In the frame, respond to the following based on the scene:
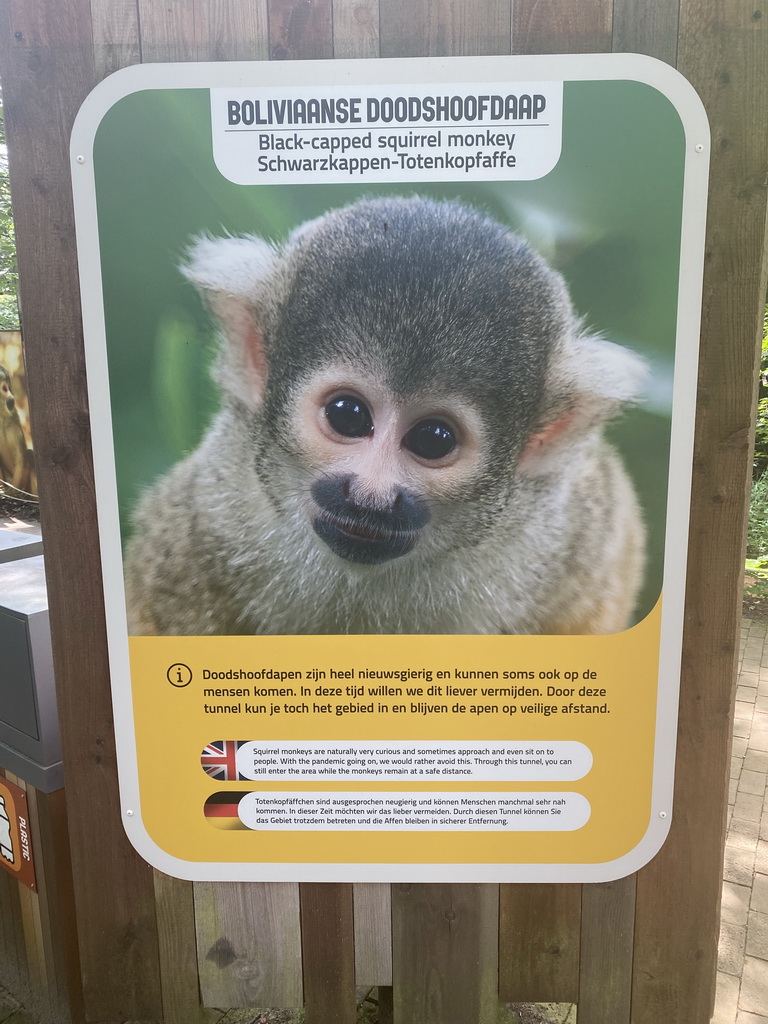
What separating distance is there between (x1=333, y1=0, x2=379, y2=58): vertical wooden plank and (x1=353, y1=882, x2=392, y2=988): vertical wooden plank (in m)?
1.78

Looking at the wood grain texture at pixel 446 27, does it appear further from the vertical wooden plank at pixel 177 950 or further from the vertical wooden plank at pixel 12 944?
the vertical wooden plank at pixel 12 944

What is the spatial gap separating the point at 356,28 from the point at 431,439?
0.79 meters

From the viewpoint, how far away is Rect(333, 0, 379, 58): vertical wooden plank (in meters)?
1.22

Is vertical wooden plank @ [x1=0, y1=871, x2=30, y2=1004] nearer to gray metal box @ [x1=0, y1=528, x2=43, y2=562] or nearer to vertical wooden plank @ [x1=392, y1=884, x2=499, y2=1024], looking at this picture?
gray metal box @ [x1=0, y1=528, x2=43, y2=562]

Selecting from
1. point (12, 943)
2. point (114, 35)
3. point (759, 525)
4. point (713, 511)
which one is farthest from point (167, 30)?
point (759, 525)

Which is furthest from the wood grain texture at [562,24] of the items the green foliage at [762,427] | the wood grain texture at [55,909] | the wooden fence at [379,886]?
the green foliage at [762,427]

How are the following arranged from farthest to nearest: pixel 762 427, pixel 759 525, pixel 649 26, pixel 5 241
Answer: pixel 762 427
pixel 759 525
pixel 5 241
pixel 649 26

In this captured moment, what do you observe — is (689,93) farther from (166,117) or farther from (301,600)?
(301,600)

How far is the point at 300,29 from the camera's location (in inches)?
48.6

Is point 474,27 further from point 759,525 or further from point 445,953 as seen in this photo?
point 759,525

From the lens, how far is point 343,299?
4.25 ft

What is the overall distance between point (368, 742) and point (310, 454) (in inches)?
25.5

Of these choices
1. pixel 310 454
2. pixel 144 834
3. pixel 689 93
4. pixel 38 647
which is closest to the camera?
pixel 689 93

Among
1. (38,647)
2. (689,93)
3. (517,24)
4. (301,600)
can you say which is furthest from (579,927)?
(517,24)
